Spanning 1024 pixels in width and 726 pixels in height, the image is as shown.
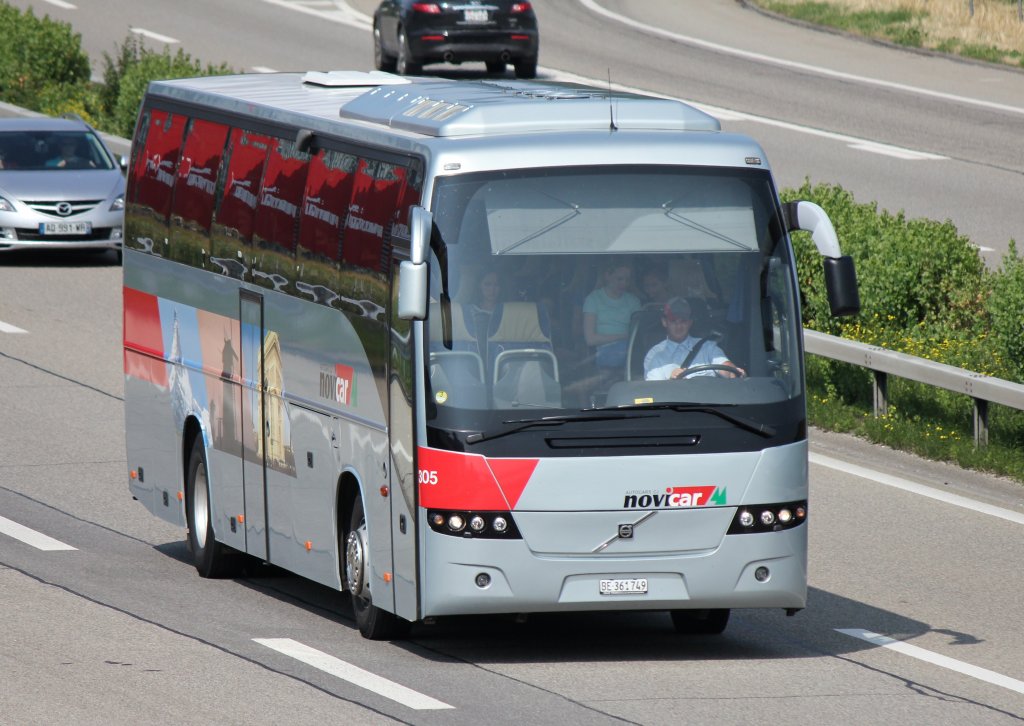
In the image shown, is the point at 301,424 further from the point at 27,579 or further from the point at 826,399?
the point at 826,399

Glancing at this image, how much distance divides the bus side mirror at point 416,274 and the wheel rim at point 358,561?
1.50 meters

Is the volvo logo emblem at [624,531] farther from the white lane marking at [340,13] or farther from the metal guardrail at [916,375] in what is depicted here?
the white lane marking at [340,13]

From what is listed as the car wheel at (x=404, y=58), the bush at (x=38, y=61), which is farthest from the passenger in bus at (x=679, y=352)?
the bush at (x=38, y=61)

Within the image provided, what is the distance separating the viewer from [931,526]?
552 inches

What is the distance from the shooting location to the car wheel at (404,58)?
3688cm

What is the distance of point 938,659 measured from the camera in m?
10.8

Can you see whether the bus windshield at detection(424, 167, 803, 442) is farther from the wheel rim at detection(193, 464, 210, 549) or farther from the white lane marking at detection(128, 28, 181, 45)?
the white lane marking at detection(128, 28, 181, 45)

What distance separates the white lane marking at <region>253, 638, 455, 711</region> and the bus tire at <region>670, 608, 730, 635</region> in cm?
196

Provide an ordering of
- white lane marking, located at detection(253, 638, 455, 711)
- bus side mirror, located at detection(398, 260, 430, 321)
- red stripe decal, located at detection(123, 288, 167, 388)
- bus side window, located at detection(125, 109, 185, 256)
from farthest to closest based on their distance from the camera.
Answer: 1. red stripe decal, located at detection(123, 288, 167, 388)
2. bus side window, located at detection(125, 109, 185, 256)
3. bus side mirror, located at detection(398, 260, 430, 321)
4. white lane marking, located at detection(253, 638, 455, 711)

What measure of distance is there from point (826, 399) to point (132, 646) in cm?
844

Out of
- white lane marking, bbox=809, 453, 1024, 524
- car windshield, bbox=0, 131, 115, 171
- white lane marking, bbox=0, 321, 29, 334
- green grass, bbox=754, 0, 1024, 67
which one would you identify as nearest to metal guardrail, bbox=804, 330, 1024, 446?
white lane marking, bbox=809, 453, 1024, 524

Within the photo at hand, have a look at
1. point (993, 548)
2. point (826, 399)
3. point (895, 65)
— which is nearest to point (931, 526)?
point (993, 548)

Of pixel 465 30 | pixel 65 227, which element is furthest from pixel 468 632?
pixel 465 30

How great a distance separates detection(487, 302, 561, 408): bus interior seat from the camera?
10258 millimetres
